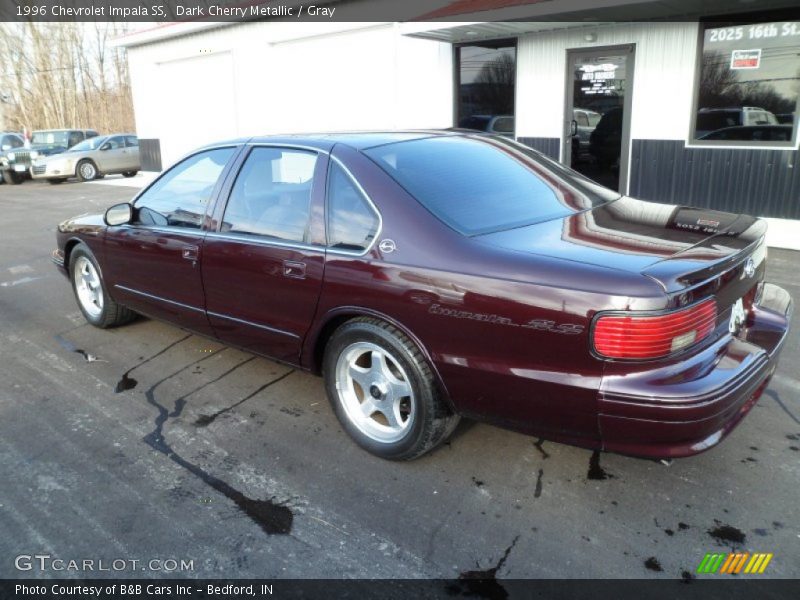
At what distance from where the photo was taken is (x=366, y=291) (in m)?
2.98

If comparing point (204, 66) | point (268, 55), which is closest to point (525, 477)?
point (268, 55)

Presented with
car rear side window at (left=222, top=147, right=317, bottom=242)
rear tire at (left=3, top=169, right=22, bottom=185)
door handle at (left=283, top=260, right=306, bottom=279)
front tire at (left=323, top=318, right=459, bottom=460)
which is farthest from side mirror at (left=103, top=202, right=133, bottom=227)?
rear tire at (left=3, top=169, right=22, bottom=185)

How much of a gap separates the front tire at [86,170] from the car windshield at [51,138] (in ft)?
9.67

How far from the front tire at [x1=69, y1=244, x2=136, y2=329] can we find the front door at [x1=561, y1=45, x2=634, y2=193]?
6834 millimetres

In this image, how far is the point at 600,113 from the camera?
30.0 ft

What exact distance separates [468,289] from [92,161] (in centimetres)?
2084

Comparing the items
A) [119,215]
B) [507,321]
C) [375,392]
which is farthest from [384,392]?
[119,215]

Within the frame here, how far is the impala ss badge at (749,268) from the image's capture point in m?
2.82

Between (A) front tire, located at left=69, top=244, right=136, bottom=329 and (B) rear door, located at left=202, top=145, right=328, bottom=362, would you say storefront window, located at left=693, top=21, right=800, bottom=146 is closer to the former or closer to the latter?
(B) rear door, located at left=202, top=145, right=328, bottom=362

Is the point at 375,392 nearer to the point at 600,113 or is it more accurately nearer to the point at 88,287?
the point at 88,287

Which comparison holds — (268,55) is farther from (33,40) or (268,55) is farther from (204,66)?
(33,40)

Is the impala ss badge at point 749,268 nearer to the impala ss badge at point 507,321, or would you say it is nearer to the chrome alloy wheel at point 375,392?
the impala ss badge at point 507,321

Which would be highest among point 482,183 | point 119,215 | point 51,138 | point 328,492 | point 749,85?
point 749,85

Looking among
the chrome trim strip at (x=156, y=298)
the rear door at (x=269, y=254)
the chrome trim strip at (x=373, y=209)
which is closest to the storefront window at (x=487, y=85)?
the chrome trim strip at (x=156, y=298)
